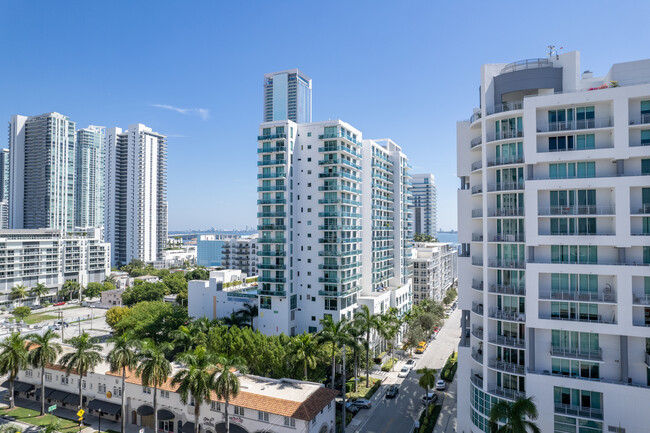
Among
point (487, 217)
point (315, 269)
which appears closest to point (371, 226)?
point (315, 269)

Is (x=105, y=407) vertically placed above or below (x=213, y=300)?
below

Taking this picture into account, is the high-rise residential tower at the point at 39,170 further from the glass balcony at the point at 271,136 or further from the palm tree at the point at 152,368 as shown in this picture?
the palm tree at the point at 152,368

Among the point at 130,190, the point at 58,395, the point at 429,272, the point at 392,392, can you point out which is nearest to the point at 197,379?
the point at 58,395

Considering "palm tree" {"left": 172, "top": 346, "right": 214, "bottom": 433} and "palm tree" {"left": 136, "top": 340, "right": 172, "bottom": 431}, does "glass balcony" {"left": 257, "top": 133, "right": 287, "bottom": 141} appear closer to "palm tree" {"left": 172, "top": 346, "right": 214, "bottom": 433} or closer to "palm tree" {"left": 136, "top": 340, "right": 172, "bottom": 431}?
"palm tree" {"left": 136, "top": 340, "right": 172, "bottom": 431}

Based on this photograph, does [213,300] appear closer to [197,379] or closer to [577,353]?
[197,379]

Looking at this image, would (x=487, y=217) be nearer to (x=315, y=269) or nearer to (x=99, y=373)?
(x=315, y=269)

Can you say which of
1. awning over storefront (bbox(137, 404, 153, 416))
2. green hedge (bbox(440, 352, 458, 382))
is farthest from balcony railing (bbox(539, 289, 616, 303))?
awning over storefront (bbox(137, 404, 153, 416))

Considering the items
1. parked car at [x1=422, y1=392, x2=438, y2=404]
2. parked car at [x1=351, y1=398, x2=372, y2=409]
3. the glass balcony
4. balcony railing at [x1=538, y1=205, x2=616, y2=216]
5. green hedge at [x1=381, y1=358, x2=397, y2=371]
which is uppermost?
the glass balcony

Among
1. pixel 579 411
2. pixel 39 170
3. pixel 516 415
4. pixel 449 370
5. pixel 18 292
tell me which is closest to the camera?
pixel 516 415
